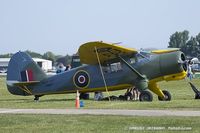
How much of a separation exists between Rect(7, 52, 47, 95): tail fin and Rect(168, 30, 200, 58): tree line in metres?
100

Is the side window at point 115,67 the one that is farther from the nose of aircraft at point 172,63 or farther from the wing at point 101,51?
the nose of aircraft at point 172,63

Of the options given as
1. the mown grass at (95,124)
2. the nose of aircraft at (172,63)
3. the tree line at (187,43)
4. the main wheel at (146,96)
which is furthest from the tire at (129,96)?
the tree line at (187,43)

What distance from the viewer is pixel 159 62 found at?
70.4 ft

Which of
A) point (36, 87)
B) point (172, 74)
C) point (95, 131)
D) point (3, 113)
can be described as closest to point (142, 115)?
point (95, 131)

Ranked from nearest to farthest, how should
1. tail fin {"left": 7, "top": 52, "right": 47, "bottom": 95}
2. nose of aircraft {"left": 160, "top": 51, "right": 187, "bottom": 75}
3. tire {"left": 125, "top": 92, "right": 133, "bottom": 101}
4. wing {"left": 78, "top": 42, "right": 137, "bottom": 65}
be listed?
nose of aircraft {"left": 160, "top": 51, "right": 187, "bottom": 75} → wing {"left": 78, "top": 42, "right": 137, "bottom": 65} → tire {"left": 125, "top": 92, "right": 133, "bottom": 101} → tail fin {"left": 7, "top": 52, "right": 47, "bottom": 95}

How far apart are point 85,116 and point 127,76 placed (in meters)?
8.20

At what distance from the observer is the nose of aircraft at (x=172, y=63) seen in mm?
21031

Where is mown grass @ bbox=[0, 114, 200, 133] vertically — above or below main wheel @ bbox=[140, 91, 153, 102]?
below

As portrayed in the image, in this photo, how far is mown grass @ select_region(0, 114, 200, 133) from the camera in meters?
11.5

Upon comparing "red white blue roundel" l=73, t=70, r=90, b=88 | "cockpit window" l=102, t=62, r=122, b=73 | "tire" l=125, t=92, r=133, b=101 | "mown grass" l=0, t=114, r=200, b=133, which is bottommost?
"mown grass" l=0, t=114, r=200, b=133

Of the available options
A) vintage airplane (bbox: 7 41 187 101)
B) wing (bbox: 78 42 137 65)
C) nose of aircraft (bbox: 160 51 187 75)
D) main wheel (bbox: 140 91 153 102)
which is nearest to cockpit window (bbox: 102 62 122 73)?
vintage airplane (bbox: 7 41 187 101)

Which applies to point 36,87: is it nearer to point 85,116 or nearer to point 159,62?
point 159,62

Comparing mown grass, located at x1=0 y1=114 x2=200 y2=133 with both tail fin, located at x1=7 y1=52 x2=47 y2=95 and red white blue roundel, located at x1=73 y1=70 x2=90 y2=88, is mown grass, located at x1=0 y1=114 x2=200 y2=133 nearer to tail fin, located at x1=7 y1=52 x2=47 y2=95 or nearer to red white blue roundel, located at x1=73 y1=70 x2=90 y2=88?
red white blue roundel, located at x1=73 y1=70 x2=90 y2=88

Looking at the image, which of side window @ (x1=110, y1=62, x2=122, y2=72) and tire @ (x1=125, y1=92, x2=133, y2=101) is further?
tire @ (x1=125, y1=92, x2=133, y2=101)
